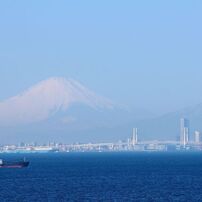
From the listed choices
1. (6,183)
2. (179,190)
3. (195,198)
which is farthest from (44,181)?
(195,198)

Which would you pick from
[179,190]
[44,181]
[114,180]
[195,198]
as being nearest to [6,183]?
[44,181]

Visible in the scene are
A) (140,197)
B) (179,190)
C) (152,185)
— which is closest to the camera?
(140,197)

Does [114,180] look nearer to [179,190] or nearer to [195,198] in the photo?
[179,190]

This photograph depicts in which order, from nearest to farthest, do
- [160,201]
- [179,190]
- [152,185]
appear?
[160,201] → [179,190] → [152,185]

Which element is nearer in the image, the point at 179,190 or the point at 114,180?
the point at 179,190

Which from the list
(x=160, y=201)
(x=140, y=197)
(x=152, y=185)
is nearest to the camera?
(x=160, y=201)

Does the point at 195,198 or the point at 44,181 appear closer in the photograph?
the point at 195,198

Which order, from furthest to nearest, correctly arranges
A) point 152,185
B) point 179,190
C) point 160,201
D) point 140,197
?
point 152,185 < point 179,190 < point 140,197 < point 160,201

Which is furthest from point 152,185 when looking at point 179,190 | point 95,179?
point 95,179

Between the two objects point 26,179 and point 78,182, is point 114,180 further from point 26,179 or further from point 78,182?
point 26,179
